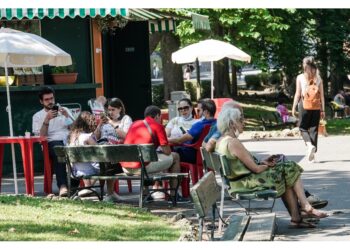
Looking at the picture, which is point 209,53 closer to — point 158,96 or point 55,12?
point 55,12

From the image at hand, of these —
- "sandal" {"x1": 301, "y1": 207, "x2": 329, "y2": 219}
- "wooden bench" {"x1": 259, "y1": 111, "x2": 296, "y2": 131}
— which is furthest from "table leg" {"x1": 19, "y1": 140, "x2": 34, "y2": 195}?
"wooden bench" {"x1": 259, "y1": 111, "x2": 296, "y2": 131}

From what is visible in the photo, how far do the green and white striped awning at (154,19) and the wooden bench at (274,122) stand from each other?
385 inches

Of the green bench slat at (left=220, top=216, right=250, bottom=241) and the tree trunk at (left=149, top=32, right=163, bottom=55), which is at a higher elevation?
the tree trunk at (left=149, top=32, right=163, bottom=55)

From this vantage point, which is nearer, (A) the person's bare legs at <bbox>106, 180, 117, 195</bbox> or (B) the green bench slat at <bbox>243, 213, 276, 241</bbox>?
(B) the green bench slat at <bbox>243, 213, 276, 241</bbox>

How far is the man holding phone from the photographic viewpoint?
13172 millimetres

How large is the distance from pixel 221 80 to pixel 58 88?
21.8 m

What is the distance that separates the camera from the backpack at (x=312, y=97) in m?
16.7

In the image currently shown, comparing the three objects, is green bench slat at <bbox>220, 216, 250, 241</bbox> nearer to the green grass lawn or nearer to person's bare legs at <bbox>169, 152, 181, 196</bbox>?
the green grass lawn

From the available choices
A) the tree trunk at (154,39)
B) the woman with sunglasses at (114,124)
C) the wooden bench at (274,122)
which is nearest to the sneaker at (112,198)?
the woman with sunglasses at (114,124)

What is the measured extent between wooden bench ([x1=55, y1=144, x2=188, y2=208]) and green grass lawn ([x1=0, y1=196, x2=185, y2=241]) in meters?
0.46

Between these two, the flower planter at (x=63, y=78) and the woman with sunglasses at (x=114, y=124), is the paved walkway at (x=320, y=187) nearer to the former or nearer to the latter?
the woman with sunglasses at (x=114, y=124)

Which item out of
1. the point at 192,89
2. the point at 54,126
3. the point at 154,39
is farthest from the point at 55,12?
the point at 192,89

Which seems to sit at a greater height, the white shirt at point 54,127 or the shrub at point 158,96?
the white shirt at point 54,127

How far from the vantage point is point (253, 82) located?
5456 centimetres
